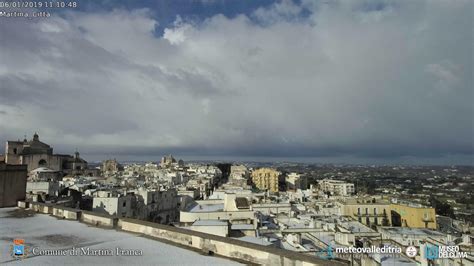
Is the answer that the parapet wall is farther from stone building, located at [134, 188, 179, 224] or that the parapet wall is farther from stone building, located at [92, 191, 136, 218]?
stone building, located at [134, 188, 179, 224]

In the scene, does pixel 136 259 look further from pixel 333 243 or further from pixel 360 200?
pixel 360 200

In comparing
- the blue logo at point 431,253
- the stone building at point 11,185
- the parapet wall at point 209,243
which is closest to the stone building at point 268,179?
the blue logo at point 431,253

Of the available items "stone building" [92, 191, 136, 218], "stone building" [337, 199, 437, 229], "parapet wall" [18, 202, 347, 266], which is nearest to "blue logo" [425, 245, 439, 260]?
"parapet wall" [18, 202, 347, 266]

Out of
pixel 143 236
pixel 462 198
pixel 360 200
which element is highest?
pixel 143 236

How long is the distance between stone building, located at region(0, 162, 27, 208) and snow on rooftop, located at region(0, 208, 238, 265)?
3.87 meters

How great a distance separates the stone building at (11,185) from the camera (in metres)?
15.1

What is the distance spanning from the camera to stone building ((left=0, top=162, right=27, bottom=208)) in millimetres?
15133

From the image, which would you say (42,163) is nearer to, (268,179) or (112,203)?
(112,203)

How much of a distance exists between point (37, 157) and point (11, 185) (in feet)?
189

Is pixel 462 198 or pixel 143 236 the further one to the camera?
pixel 462 198

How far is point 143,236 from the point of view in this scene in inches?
358

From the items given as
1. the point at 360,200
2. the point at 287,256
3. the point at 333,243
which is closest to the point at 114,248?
the point at 287,256

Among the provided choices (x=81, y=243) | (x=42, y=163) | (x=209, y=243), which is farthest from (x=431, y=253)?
(x=42, y=163)

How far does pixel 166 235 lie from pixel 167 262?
2.05 m
